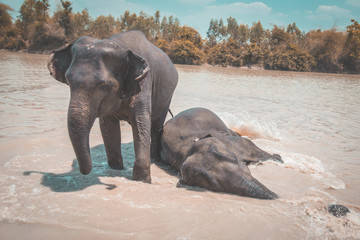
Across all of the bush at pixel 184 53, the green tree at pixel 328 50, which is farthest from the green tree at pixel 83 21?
the green tree at pixel 328 50

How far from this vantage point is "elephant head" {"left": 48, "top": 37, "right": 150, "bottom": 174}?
112 inches

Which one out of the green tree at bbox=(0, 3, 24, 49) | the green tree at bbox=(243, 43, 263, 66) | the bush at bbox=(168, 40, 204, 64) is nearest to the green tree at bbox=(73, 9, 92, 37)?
the green tree at bbox=(0, 3, 24, 49)

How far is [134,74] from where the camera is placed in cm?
335

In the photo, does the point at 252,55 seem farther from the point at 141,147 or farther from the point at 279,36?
the point at 141,147

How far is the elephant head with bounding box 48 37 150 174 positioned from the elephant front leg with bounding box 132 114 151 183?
40 centimetres

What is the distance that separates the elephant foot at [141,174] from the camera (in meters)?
3.74

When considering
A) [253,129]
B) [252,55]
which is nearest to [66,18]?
[252,55]

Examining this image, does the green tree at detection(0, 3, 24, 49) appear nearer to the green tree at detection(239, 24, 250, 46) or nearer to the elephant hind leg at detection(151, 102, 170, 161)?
the green tree at detection(239, 24, 250, 46)

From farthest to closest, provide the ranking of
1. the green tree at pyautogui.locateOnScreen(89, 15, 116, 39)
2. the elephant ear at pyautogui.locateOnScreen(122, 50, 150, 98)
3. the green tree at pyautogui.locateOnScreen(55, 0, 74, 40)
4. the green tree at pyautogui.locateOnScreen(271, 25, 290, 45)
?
the green tree at pyautogui.locateOnScreen(89, 15, 116, 39)
the green tree at pyautogui.locateOnScreen(271, 25, 290, 45)
the green tree at pyautogui.locateOnScreen(55, 0, 74, 40)
the elephant ear at pyautogui.locateOnScreen(122, 50, 150, 98)

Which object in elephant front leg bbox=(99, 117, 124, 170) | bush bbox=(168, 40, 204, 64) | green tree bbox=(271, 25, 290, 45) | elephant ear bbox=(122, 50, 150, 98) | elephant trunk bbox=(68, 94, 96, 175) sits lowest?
elephant front leg bbox=(99, 117, 124, 170)

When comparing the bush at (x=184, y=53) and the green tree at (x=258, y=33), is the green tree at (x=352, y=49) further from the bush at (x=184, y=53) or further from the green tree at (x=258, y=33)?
the bush at (x=184, y=53)

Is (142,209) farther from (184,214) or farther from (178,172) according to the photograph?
(178,172)

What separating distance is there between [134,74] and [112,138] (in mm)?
1271

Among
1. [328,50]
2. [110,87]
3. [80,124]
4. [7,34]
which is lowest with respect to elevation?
[80,124]
